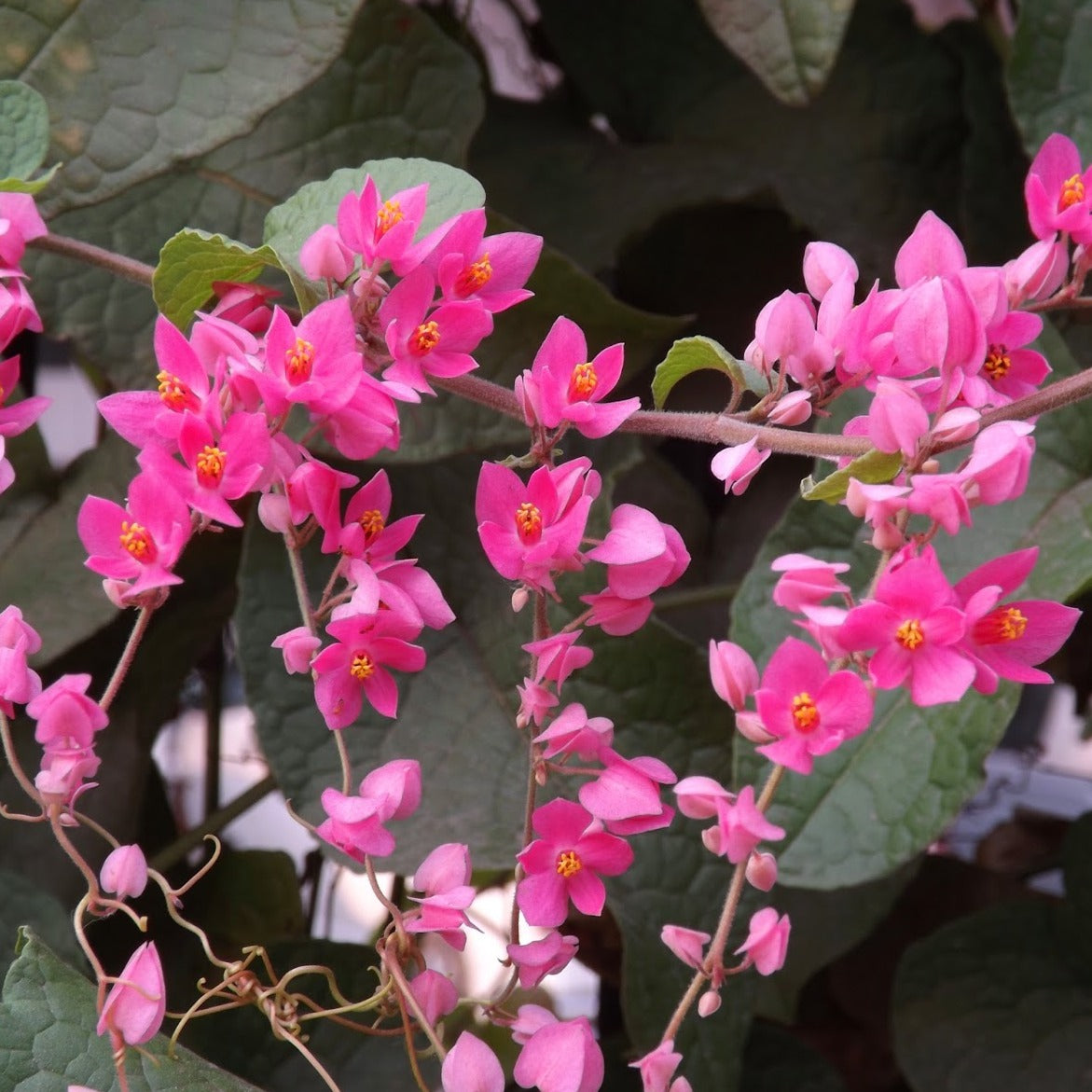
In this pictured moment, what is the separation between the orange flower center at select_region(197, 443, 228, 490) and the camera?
29 cm

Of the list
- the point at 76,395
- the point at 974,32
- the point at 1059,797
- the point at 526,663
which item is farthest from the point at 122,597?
the point at 1059,797

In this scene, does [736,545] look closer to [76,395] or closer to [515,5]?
[515,5]

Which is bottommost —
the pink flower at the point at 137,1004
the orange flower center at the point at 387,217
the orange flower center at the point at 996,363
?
the pink flower at the point at 137,1004

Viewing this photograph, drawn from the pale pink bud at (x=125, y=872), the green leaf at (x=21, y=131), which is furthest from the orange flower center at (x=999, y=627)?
the green leaf at (x=21, y=131)

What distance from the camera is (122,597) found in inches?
11.9

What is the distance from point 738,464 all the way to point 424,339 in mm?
83

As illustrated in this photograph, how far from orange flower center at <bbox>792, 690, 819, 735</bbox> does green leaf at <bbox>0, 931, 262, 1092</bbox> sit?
0.20 metres

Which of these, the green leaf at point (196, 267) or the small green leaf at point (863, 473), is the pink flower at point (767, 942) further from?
the green leaf at point (196, 267)

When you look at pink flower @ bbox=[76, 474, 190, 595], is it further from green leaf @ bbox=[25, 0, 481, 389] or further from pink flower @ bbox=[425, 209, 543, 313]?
green leaf @ bbox=[25, 0, 481, 389]

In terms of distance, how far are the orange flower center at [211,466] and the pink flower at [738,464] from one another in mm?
112

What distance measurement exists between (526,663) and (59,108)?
0.27 m

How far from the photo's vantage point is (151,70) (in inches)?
18.4

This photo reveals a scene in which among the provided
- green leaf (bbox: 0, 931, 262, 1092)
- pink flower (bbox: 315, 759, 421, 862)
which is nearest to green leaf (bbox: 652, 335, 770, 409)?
pink flower (bbox: 315, 759, 421, 862)

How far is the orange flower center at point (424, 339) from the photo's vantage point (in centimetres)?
31
